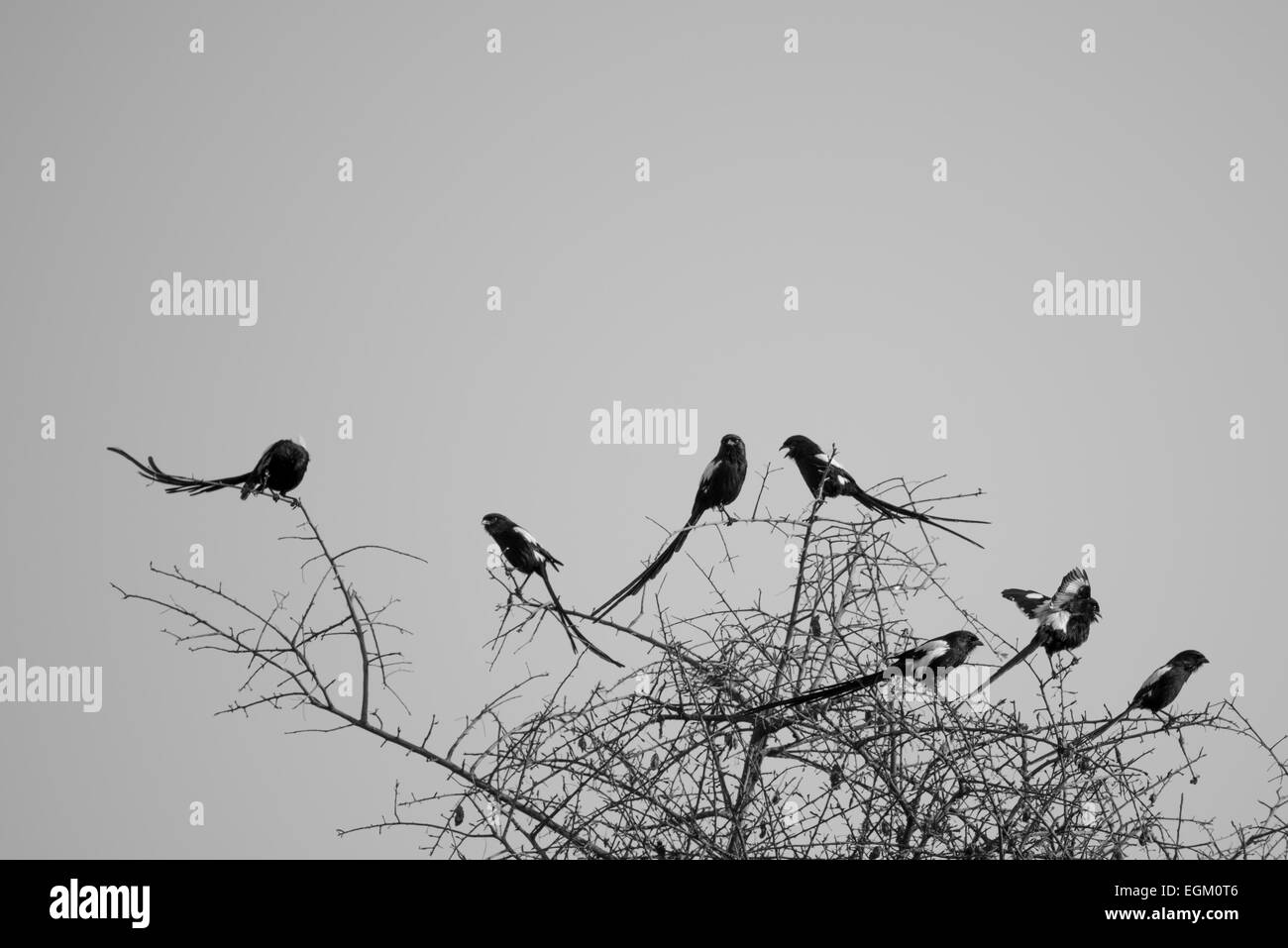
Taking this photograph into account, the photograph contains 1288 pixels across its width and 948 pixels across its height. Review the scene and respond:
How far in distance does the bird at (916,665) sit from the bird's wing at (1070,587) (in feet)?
3.40

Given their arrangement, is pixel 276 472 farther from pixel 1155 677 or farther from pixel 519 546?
pixel 1155 677

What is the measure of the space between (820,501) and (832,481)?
4.74 feet

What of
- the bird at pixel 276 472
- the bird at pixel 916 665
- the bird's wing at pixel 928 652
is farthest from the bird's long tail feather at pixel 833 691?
the bird at pixel 276 472

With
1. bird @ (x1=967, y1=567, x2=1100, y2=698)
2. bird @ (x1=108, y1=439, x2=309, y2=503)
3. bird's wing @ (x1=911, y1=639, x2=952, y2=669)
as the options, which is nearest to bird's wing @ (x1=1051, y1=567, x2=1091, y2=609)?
bird @ (x1=967, y1=567, x2=1100, y2=698)

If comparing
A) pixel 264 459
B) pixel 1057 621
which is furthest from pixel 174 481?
pixel 1057 621

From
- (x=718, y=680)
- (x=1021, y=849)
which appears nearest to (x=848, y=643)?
(x=718, y=680)

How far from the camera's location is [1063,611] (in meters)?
4.36

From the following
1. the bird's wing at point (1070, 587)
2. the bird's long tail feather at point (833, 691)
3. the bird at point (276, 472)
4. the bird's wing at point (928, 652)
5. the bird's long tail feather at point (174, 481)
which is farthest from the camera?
the bird at point (276, 472)

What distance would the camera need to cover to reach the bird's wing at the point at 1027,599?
445cm

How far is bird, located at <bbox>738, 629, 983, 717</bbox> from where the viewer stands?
244 cm

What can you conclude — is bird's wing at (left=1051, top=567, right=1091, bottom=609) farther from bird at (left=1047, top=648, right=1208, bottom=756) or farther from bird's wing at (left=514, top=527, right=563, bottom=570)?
bird's wing at (left=514, top=527, right=563, bottom=570)

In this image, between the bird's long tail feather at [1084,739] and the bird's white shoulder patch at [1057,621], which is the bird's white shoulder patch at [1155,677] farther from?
the bird's long tail feather at [1084,739]

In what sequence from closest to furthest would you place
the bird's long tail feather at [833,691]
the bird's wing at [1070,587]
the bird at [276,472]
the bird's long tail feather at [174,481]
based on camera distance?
the bird's long tail feather at [833,691] → the bird's long tail feather at [174,481] → the bird's wing at [1070,587] → the bird at [276,472]

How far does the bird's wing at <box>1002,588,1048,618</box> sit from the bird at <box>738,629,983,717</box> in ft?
3.27
